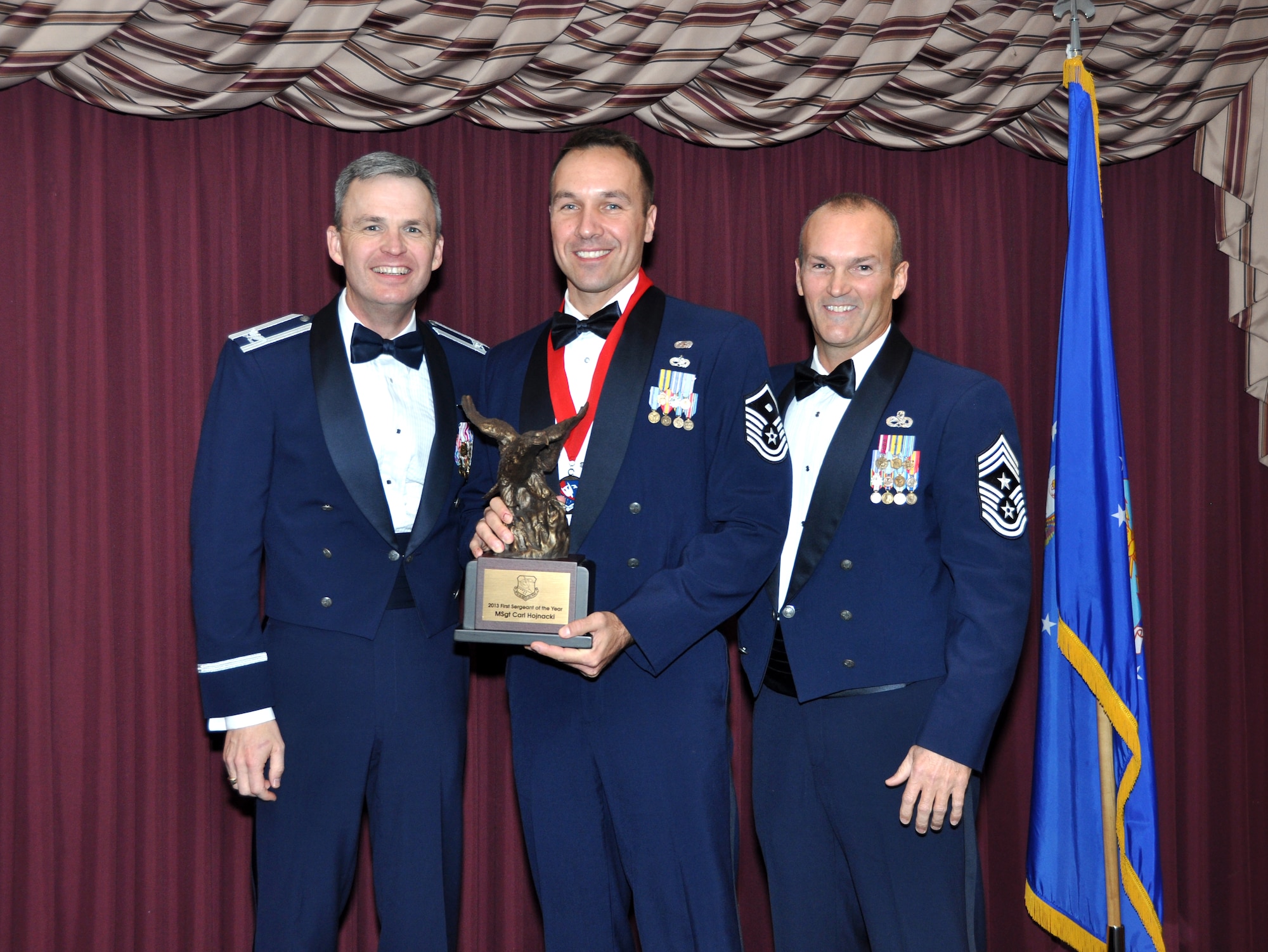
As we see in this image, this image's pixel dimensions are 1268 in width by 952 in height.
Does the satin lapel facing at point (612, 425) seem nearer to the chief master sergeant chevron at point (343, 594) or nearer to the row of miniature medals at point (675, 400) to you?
the row of miniature medals at point (675, 400)

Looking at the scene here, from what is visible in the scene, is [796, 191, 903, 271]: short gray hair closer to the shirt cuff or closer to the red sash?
the red sash

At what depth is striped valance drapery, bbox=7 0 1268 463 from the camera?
8.79 feet

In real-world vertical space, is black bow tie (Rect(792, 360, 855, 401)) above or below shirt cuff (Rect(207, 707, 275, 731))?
above

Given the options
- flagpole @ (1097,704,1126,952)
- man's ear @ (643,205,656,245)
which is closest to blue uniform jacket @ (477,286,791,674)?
man's ear @ (643,205,656,245)

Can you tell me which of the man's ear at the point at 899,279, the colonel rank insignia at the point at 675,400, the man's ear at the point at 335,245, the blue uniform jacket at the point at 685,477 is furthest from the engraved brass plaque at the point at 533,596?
the man's ear at the point at 899,279

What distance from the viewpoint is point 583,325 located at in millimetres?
2328

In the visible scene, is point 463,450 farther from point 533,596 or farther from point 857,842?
point 857,842

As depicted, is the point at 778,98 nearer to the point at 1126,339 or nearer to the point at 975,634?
the point at 1126,339

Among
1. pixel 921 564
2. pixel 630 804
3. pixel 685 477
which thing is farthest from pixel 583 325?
pixel 630 804

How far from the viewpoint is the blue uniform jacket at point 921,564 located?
2199 mm

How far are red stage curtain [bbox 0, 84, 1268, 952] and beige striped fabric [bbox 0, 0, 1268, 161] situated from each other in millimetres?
203

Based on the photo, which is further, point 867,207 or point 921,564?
point 867,207

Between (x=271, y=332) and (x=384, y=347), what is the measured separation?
0.27 meters

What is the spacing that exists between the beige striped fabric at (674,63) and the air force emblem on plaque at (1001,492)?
1.31 meters
